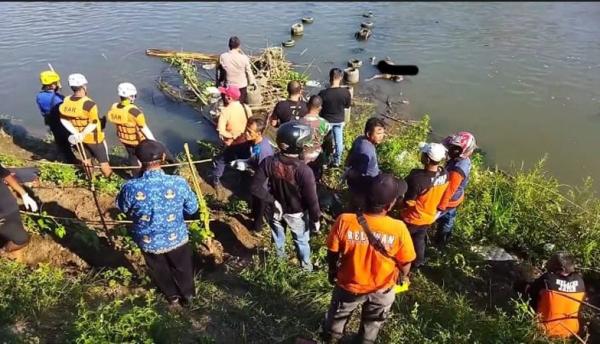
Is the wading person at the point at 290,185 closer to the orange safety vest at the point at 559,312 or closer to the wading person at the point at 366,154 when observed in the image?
the wading person at the point at 366,154

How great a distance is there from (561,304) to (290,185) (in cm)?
268

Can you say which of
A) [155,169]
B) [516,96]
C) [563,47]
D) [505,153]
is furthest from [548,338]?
[563,47]

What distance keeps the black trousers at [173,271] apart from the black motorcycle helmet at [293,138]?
1.31m

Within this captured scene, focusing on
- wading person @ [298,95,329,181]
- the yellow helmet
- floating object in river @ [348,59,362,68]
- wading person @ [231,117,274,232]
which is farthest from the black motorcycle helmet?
floating object in river @ [348,59,362,68]

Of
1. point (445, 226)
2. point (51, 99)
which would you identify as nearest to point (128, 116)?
point (51, 99)

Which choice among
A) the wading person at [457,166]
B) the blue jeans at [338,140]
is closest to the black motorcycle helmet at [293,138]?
the wading person at [457,166]

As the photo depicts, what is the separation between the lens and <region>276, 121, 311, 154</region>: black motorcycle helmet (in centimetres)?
438

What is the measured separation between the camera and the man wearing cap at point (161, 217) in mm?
3973

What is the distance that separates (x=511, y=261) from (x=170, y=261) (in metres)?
4.16

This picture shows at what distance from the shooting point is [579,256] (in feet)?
19.3

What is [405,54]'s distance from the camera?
47.2 ft

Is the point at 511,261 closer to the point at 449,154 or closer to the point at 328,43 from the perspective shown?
the point at 449,154

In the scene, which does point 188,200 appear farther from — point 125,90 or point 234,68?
point 234,68

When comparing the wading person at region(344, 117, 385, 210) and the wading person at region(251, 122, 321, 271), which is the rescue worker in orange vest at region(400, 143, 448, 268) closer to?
the wading person at region(344, 117, 385, 210)
